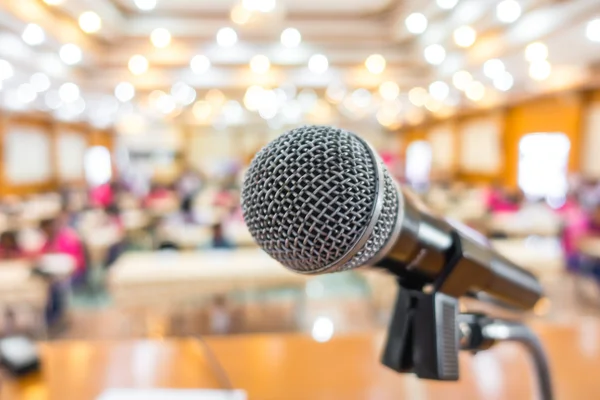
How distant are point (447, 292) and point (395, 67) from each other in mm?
8569

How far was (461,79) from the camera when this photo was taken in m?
8.55

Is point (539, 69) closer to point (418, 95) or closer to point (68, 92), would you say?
point (418, 95)

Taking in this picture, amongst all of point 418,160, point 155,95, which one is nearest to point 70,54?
point 155,95

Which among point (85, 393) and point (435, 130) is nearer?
point (85, 393)

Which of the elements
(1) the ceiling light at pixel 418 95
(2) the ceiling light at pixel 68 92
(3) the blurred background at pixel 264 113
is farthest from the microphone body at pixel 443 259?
(1) the ceiling light at pixel 418 95

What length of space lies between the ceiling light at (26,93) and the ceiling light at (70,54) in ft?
5.43

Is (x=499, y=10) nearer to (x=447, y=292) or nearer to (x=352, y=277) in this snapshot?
(x=352, y=277)

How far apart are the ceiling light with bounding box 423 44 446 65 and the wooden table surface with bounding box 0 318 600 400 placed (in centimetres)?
635

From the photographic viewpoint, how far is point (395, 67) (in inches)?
339

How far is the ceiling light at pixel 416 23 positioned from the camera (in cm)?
579

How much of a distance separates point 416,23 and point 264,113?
7.44 meters

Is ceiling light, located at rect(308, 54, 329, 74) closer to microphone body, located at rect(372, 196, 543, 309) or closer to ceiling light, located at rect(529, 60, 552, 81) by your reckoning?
ceiling light, located at rect(529, 60, 552, 81)

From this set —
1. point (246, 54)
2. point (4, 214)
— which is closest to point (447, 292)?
point (246, 54)

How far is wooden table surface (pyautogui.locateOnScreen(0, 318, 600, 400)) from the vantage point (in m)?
1.20
